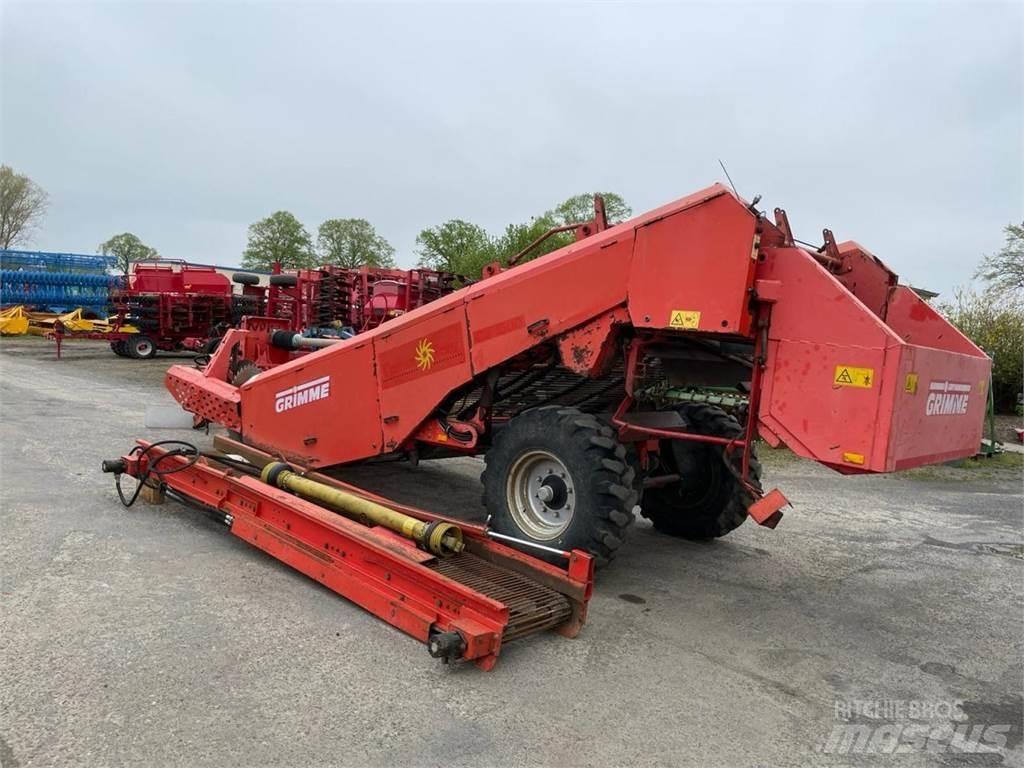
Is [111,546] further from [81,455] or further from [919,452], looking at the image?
[919,452]

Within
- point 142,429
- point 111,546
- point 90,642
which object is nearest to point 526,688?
point 90,642

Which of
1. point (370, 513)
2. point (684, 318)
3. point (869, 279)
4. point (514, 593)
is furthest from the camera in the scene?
point (869, 279)

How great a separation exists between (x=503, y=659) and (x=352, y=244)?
61569mm

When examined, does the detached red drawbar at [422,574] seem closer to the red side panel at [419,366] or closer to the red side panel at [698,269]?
the red side panel at [419,366]

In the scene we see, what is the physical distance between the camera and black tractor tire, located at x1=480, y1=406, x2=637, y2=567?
4.17 m

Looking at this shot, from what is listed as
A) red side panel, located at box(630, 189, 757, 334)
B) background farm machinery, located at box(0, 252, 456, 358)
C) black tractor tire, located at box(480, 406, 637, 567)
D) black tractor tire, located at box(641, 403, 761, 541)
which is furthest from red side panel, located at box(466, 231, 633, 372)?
background farm machinery, located at box(0, 252, 456, 358)

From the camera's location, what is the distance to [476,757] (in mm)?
2727

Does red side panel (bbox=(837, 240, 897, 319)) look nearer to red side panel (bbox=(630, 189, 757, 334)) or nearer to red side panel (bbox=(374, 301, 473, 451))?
red side panel (bbox=(630, 189, 757, 334))

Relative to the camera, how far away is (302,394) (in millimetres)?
5750

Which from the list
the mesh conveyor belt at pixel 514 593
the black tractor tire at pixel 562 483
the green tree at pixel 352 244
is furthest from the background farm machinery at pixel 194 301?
the green tree at pixel 352 244

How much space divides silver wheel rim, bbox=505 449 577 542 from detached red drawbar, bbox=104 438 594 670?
0.41 meters

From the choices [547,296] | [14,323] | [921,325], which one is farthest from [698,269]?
[14,323]

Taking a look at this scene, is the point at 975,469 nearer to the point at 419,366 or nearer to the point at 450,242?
the point at 419,366

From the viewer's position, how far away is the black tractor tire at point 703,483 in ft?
17.6
